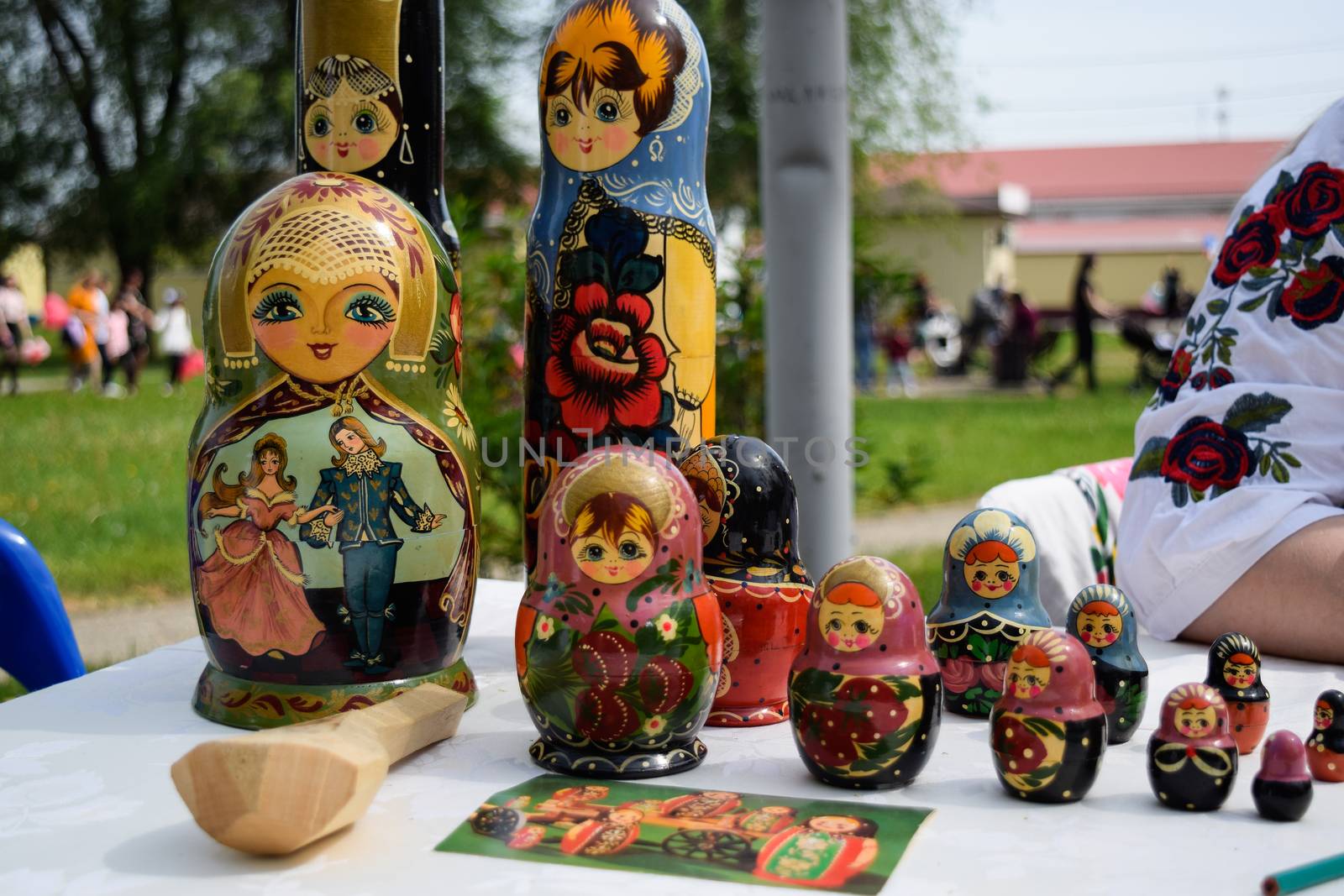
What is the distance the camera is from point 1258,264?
1688 mm

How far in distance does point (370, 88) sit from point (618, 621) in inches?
29.5

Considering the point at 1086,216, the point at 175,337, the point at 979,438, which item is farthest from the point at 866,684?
the point at 1086,216

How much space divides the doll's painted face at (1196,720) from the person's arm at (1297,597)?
51 cm

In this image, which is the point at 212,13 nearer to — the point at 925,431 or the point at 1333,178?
the point at 925,431

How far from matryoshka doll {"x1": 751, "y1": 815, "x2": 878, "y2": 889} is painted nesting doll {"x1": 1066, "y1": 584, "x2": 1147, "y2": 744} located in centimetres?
33

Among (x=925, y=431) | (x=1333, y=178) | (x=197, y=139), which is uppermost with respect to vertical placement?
(x=197, y=139)

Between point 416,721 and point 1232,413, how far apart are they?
107 cm

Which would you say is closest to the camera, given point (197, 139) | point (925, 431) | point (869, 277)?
point (869, 277)

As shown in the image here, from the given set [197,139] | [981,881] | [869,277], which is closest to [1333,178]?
[981,881]

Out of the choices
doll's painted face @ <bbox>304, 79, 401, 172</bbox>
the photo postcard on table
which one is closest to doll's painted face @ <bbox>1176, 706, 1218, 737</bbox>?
the photo postcard on table

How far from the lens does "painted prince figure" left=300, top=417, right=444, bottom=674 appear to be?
51.5 inches

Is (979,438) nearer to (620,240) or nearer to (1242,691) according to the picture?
(620,240)

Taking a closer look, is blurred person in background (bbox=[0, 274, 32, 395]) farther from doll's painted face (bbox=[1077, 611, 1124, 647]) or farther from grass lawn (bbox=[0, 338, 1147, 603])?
doll's painted face (bbox=[1077, 611, 1124, 647])

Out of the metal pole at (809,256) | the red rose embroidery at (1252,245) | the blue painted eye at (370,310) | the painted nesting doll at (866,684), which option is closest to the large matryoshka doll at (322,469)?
the blue painted eye at (370,310)
